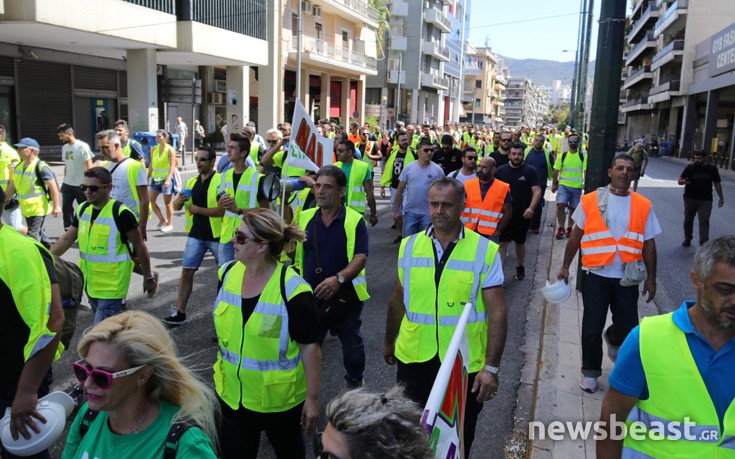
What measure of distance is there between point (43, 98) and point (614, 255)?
2609 centimetres

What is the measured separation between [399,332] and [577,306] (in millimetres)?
4296

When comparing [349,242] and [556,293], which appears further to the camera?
[556,293]

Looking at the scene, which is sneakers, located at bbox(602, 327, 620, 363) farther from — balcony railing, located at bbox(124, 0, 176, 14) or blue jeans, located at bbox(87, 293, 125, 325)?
balcony railing, located at bbox(124, 0, 176, 14)

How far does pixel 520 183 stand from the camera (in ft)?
29.6

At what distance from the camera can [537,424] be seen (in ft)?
14.9

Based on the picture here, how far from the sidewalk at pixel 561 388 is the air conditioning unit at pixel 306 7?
→ 32856mm

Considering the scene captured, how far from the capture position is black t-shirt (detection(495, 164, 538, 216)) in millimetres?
8867

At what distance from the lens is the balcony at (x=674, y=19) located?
53.8 metres

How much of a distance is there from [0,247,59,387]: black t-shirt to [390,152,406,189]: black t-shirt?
9766 millimetres

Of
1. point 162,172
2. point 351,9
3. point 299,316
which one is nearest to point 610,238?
point 299,316

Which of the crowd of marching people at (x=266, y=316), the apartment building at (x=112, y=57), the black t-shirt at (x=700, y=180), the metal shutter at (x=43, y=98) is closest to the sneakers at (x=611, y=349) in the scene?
the crowd of marching people at (x=266, y=316)

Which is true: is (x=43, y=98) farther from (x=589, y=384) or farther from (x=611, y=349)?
(x=589, y=384)

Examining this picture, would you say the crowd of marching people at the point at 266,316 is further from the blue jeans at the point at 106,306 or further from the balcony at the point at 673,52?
the balcony at the point at 673,52

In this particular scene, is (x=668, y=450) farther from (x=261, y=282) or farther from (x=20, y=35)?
(x=20, y=35)
